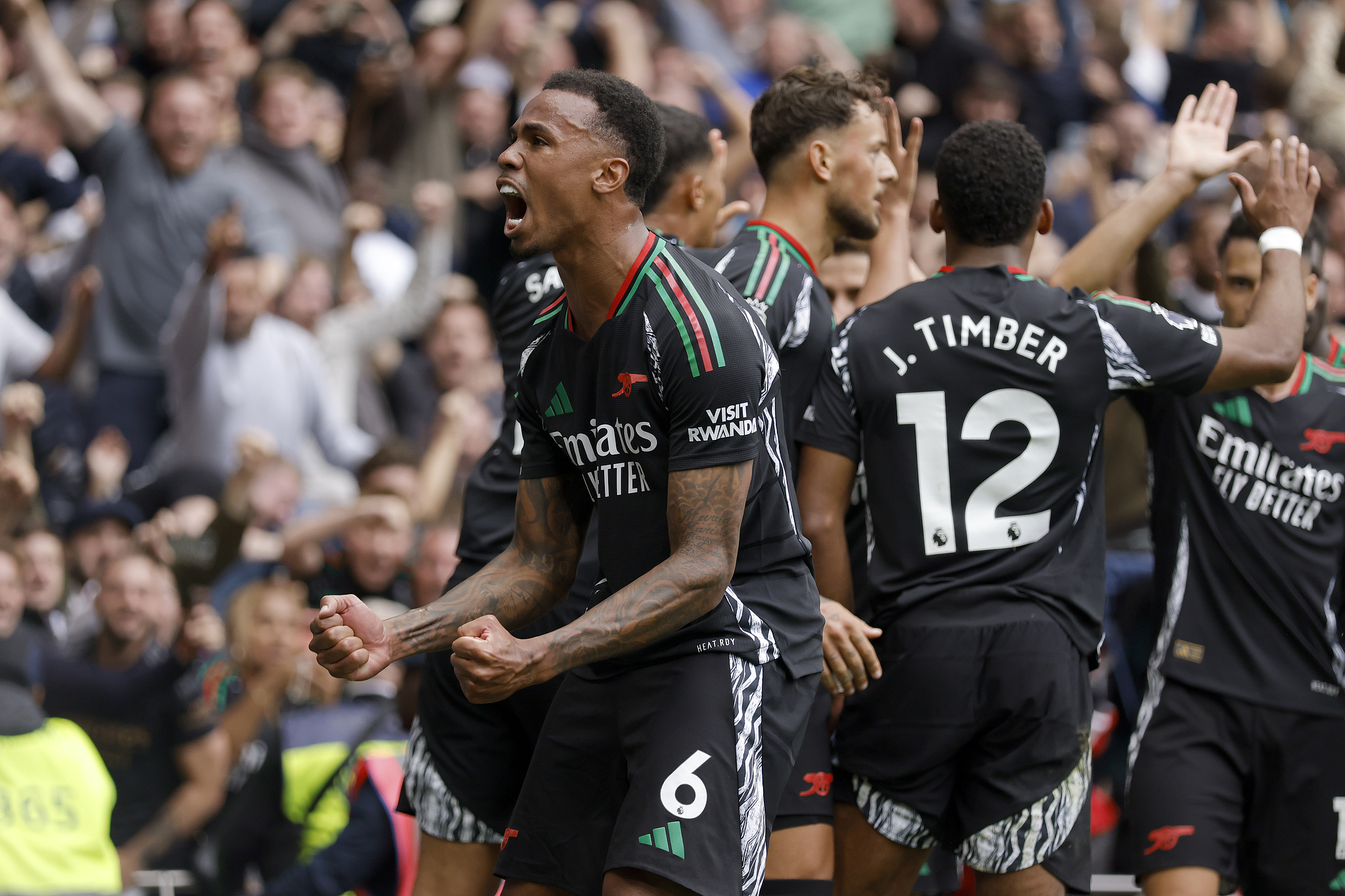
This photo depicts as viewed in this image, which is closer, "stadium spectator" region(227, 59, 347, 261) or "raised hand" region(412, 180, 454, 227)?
"raised hand" region(412, 180, 454, 227)

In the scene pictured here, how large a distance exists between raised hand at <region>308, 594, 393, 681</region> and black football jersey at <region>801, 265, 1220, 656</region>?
162 centimetres

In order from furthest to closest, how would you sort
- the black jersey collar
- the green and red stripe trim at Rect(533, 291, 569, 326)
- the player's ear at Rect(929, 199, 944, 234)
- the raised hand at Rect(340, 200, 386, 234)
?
the raised hand at Rect(340, 200, 386, 234) < the player's ear at Rect(929, 199, 944, 234) < the green and red stripe trim at Rect(533, 291, 569, 326) < the black jersey collar

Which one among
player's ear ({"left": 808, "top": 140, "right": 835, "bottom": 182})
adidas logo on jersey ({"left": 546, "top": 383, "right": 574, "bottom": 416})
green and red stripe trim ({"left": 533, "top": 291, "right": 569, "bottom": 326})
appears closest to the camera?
adidas logo on jersey ({"left": 546, "top": 383, "right": 574, "bottom": 416})

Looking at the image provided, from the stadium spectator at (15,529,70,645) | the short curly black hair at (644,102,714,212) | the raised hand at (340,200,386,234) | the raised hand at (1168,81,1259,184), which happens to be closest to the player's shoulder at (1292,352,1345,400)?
the raised hand at (1168,81,1259,184)

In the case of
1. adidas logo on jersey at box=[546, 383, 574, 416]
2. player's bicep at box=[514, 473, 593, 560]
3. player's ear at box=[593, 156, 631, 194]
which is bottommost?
player's bicep at box=[514, 473, 593, 560]

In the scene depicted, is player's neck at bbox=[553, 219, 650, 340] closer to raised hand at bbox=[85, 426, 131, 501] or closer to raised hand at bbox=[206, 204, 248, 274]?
raised hand at bbox=[206, 204, 248, 274]

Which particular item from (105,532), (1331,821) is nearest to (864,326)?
(1331,821)

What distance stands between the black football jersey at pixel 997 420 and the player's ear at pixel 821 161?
0.49 m

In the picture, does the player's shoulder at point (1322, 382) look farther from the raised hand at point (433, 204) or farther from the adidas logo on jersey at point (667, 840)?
the raised hand at point (433, 204)

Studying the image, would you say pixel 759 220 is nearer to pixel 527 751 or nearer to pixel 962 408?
pixel 962 408

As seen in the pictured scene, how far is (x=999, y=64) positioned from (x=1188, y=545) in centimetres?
824

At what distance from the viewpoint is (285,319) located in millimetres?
9570

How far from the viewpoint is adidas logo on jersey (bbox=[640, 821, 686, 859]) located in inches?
129

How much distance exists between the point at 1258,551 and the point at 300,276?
21.7 feet
